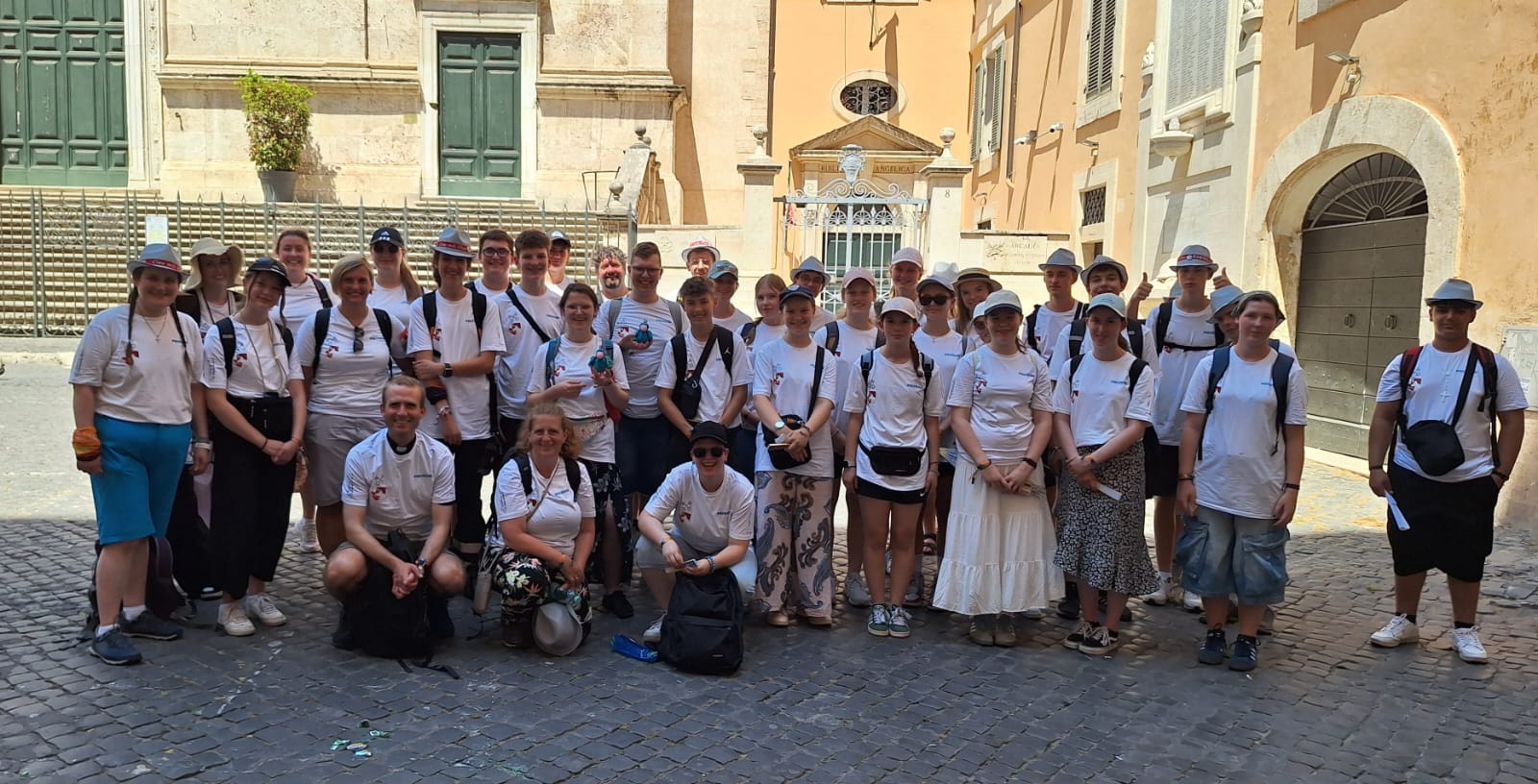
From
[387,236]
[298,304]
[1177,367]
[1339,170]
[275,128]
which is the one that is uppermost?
[275,128]

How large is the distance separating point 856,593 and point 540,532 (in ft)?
6.26

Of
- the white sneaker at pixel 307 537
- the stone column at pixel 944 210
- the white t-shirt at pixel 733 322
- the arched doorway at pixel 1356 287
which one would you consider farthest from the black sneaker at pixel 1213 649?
the stone column at pixel 944 210

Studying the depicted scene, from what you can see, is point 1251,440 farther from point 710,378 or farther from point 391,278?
point 391,278

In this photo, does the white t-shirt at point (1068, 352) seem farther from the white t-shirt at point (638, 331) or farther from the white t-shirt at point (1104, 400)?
the white t-shirt at point (638, 331)

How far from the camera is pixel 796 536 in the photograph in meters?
5.64

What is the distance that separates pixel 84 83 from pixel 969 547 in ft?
74.4

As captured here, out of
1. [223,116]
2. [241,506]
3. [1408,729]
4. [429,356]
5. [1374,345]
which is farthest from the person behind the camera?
[223,116]

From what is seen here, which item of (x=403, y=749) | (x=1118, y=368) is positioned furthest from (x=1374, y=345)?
(x=403, y=749)

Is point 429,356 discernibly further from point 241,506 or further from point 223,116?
point 223,116

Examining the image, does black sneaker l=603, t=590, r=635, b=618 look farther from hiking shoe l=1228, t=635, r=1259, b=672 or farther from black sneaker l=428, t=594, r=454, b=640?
hiking shoe l=1228, t=635, r=1259, b=672

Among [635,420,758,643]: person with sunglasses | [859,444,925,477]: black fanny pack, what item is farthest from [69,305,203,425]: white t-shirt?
[859,444,925,477]: black fanny pack

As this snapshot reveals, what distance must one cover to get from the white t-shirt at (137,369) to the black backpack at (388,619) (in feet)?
3.90

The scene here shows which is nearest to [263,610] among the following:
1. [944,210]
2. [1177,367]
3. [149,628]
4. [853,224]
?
[149,628]

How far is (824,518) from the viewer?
564 centimetres
